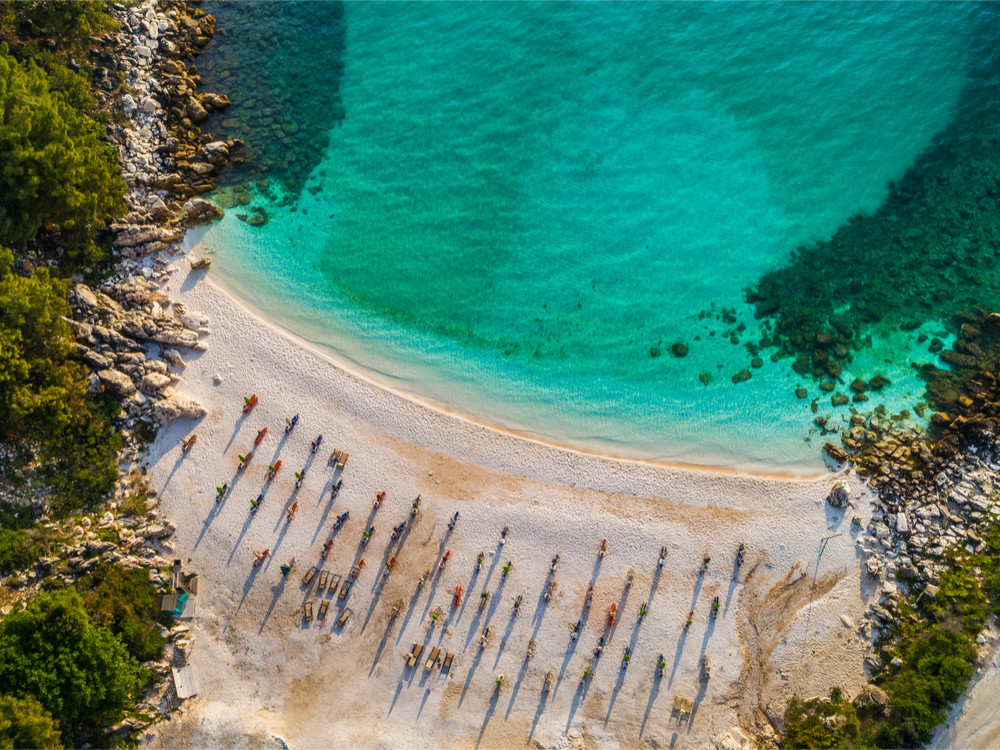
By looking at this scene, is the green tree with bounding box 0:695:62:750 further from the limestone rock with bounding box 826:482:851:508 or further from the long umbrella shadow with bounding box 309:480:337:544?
the limestone rock with bounding box 826:482:851:508

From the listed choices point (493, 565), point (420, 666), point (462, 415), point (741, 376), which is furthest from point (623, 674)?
point (741, 376)

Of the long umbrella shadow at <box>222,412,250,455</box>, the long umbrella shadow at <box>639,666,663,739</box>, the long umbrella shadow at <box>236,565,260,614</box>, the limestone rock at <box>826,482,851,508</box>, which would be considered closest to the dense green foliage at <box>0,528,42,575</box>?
the long umbrella shadow at <box>222,412,250,455</box>

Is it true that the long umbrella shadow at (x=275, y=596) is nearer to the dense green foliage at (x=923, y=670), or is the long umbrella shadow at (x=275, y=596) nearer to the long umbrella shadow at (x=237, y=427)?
the long umbrella shadow at (x=237, y=427)

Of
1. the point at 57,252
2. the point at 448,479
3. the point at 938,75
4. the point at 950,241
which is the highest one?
the point at 938,75

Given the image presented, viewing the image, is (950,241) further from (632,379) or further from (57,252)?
(57,252)

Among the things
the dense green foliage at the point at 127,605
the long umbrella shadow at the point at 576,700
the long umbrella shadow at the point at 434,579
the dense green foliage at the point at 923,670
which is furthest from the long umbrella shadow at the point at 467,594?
the dense green foliage at the point at 923,670

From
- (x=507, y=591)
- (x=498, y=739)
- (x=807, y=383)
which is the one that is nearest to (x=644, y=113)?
(x=807, y=383)
